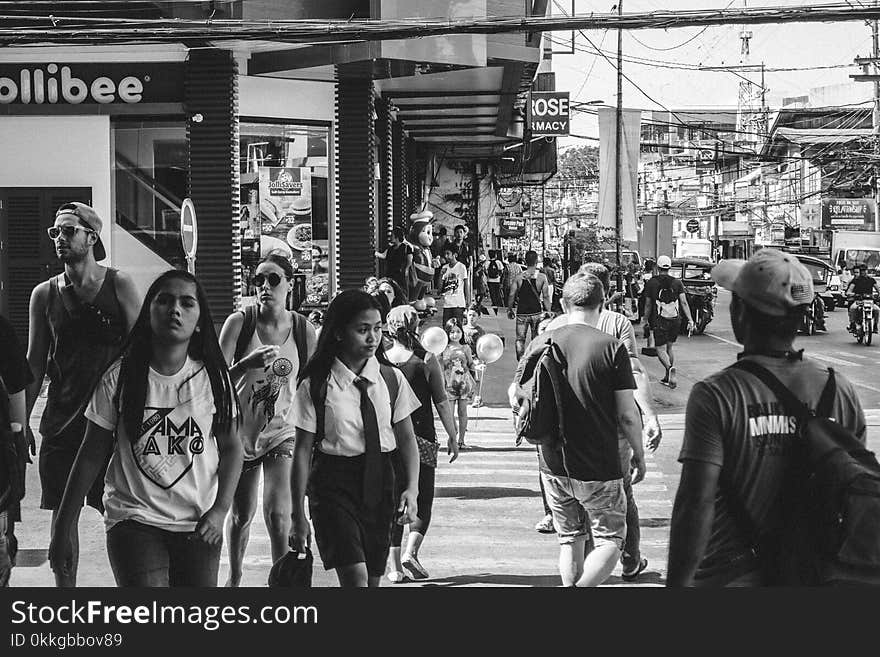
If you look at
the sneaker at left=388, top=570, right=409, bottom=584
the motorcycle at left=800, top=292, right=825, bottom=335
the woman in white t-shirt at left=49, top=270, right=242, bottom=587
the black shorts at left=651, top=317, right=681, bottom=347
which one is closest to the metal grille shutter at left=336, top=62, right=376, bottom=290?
the black shorts at left=651, top=317, right=681, bottom=347

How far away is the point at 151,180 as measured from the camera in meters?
17.7

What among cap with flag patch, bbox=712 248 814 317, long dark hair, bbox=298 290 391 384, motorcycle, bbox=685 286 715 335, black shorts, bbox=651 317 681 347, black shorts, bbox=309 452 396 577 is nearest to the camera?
cap with flag patch, bbox=712 248 814 317

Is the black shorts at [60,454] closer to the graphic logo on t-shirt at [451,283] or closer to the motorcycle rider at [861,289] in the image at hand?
the graphic logo on t-shirt at [451,283]

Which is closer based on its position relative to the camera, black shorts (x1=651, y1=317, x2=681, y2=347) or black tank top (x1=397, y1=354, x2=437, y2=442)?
black tank top (x1=397, y1=354, x2=437, y2=442)

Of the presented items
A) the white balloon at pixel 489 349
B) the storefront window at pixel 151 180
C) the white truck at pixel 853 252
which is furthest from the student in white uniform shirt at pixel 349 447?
the white truck at pixel 853 252

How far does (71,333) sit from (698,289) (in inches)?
1035

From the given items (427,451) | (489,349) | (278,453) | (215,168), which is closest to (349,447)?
(278,453)

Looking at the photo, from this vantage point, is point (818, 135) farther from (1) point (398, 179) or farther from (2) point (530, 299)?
(2) point (530, 299)

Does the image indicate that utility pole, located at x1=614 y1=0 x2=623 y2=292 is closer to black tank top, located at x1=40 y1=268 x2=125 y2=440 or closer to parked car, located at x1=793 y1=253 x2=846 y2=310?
parked car, located at x1=793 y1=253 x2=846 y2=310

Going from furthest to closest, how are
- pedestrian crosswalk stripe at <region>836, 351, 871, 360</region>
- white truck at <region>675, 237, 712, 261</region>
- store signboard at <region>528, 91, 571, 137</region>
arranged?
white truck at <region>675, 237, 712, 261</region>
store signboard at <region>528, 91, 571, 137</region>
pedestrian crosswalk stripe at <region>836, 351, 871, 360</region>

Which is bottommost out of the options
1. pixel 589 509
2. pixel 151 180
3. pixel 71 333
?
pixel 589 509

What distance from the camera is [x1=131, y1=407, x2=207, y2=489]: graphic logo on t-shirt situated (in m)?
4.45

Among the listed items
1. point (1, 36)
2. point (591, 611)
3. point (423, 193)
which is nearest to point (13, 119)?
point (1, 36)

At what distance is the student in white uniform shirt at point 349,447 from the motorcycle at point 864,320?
22760 millimetres
